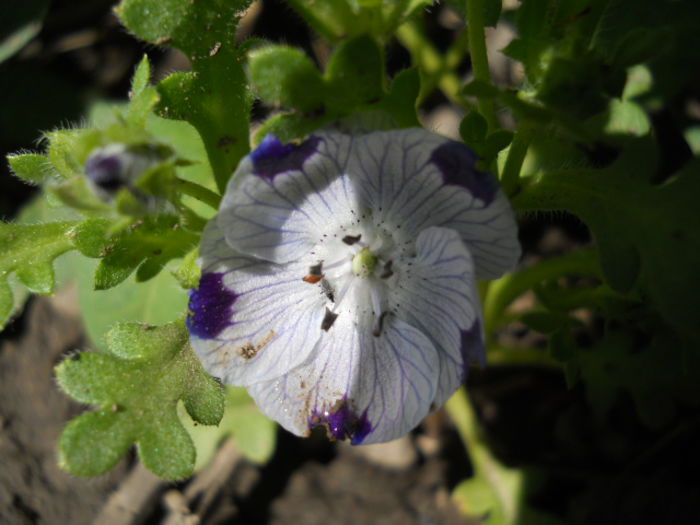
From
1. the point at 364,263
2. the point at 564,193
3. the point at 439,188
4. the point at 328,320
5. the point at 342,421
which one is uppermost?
the point at 439,188

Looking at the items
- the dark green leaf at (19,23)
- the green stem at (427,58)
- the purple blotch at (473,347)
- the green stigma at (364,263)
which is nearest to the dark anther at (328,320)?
the green stigma at (364,263)

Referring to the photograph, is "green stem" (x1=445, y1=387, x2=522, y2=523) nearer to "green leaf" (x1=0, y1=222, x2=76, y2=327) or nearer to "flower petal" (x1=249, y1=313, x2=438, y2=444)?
"flower petal" (x1=249, y1=313, x2=438, y2=444)

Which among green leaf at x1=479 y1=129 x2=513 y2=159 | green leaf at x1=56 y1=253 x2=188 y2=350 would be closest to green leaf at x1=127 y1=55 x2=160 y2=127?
green leaf at x1=479 y1=129 x2=513 y2=159

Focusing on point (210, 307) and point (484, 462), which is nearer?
point (210, 307)

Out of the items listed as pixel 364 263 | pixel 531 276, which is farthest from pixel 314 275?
pixel 531 276

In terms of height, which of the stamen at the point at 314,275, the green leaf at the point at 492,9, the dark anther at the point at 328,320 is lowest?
the dark anther at the point at 328,320

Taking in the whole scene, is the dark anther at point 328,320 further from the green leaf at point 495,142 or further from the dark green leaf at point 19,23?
the dark green leaf at point 19,23

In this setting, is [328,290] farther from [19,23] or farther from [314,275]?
[19,23]
